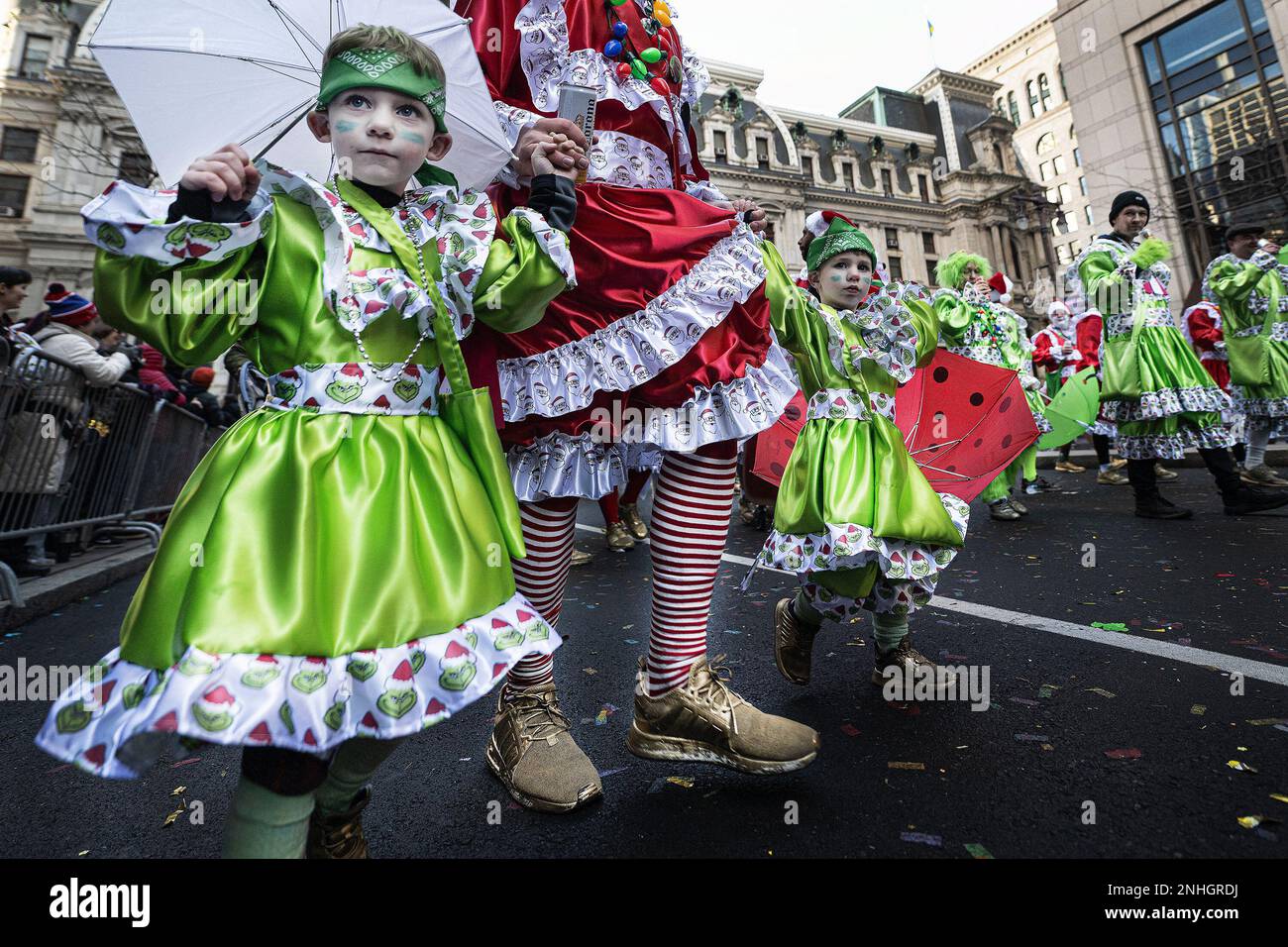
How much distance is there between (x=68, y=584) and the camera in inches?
170

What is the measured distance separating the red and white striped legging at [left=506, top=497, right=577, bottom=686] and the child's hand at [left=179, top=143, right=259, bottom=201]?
3.04 ft

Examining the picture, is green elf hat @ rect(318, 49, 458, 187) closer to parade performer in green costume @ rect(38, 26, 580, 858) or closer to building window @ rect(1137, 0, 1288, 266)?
parade performer in green costume @ rect(38, 26, 580, 858)

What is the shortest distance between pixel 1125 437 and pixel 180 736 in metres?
6.02

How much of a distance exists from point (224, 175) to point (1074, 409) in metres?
5.58

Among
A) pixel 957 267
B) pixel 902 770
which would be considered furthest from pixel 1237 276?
pixel 902 770

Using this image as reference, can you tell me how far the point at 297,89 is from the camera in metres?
1.67

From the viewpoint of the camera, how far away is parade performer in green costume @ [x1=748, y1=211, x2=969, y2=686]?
221cm

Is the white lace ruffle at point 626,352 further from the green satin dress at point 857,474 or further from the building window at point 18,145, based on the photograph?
the building window at point 18,145

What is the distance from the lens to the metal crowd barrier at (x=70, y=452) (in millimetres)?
4211

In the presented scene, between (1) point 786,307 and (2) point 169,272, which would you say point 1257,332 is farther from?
(2) point 169,272

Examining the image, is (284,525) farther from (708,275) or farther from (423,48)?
(708,275)

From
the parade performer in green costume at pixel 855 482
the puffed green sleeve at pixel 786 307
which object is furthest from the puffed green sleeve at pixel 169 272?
the parade performer in green costume at pixel 855 482

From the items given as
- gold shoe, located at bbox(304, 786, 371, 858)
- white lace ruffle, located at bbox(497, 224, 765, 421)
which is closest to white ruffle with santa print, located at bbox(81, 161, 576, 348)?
white lace ruffle, located at bbox(497, 224, 765, 421)

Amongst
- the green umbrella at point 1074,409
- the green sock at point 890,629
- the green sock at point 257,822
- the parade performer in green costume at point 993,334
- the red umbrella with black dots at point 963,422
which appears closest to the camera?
the green sock at point 257,822
